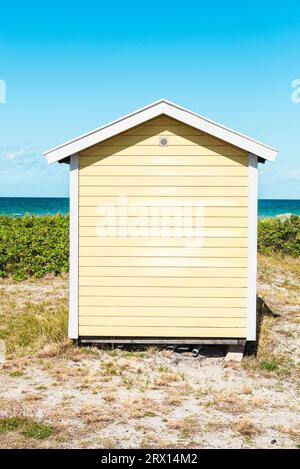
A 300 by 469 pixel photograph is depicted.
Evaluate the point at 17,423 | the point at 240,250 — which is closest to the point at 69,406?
the point at 17,423

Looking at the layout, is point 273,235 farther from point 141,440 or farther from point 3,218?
point 141,440

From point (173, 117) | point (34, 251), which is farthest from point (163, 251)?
point (34, 251)

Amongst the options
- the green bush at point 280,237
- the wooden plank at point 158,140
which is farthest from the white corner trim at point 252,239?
the green bush at point 280,237

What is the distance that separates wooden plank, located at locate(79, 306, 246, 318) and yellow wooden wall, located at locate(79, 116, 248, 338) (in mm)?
16

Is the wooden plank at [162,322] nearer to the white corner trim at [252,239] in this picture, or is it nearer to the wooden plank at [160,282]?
the white corner trim at [252,239]

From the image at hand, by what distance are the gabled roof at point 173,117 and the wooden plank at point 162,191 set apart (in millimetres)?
623

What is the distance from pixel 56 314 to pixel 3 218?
1112 cm

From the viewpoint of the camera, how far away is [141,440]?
576 cm

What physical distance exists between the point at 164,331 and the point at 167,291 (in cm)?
63

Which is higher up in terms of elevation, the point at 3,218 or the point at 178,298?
the point at 3,218

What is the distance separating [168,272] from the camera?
8.69m

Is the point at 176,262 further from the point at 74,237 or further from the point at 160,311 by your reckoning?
the point at 74,237

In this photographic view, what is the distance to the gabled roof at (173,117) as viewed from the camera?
8.44 metres
